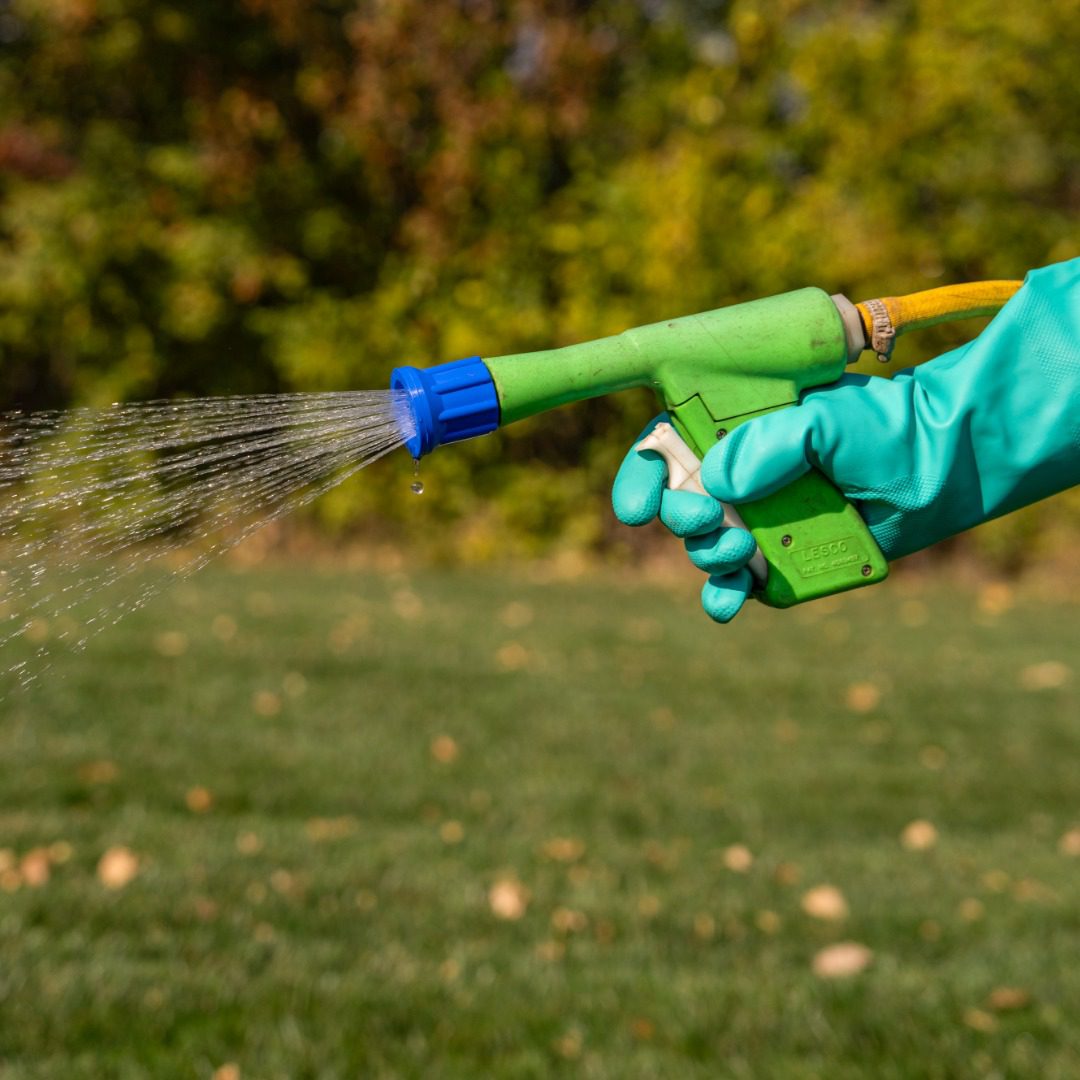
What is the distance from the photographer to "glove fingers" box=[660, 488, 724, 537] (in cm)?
169

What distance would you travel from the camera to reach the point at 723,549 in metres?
1.71

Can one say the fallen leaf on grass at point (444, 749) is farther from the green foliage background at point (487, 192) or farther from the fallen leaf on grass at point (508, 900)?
the green foliage background at point (487, 192)

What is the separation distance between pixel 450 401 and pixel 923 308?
1.91 ft

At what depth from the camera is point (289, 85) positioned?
12.0 metres

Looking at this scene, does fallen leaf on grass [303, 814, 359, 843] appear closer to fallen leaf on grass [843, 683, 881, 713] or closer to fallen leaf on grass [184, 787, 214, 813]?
fallen leaf on grass [184, 787, 214, 813]

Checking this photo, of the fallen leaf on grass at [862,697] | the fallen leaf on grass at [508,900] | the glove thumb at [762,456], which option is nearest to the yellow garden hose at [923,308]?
the glove thumb at [762,456]

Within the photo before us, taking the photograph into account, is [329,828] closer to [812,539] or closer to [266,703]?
[266,703]

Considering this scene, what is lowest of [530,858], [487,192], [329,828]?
[487,192]

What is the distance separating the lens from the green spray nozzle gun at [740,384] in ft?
5.49

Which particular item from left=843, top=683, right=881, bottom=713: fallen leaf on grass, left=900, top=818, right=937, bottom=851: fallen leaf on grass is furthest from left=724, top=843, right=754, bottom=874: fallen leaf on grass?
left=843, top=683, right=881, bottom=713: fallen leaf on grass

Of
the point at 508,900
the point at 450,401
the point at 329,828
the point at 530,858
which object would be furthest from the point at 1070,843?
the point at 450,401

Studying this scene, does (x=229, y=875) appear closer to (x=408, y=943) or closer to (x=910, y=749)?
(x=408, y=943)

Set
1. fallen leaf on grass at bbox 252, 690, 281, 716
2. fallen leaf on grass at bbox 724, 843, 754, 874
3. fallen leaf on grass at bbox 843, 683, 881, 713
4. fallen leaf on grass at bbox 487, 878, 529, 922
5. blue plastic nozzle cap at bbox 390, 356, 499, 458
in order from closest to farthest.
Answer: blue plastic nozzle cap at bbox 390, 356, 499, 458 → fallen leaf on grass at bbox 487, 878, 529, 922 → fallen leaf on grass at bbox 724, 843, 754, 874 → fallen leaf on grass at bbox 252, 690, 281, 716 → fallen leaf on grass at bbox 843, 683, 881, 713

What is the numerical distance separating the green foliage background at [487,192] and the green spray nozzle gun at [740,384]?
9072 millimetres
